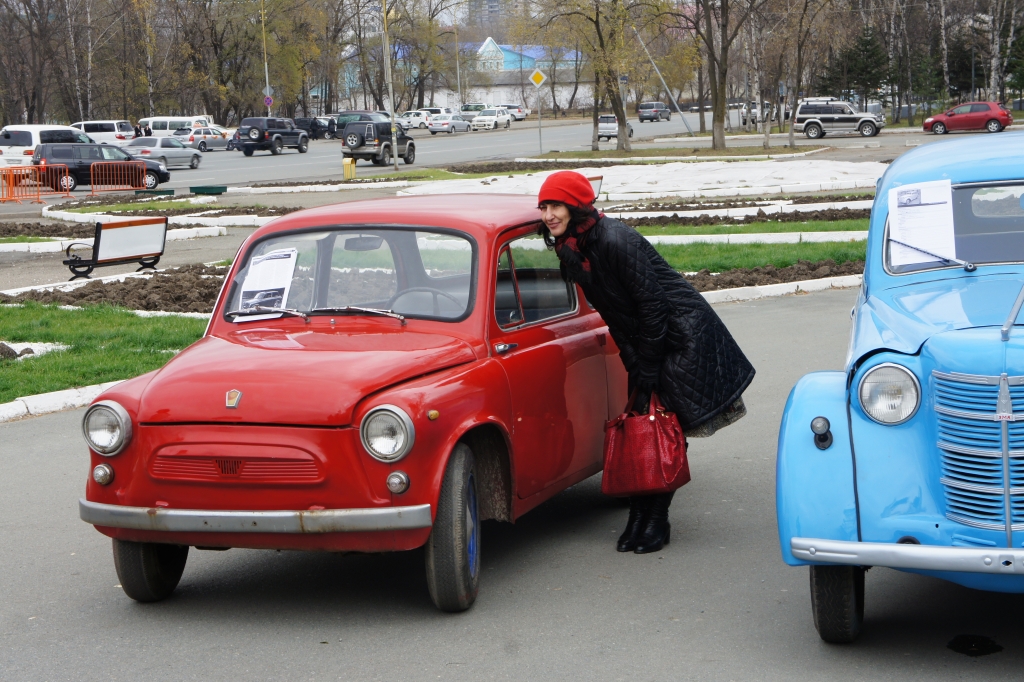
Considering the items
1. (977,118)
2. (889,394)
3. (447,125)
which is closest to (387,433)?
(889,394)

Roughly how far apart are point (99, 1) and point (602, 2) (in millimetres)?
51946

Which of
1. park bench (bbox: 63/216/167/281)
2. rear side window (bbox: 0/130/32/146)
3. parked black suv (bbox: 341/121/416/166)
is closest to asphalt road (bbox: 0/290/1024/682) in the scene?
park bench (bbox: 63/216/167/281)

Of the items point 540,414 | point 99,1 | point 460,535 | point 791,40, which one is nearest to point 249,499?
point 460,535

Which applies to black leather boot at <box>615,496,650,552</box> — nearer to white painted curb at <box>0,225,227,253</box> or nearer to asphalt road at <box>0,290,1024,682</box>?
asphalt road at <box>0,290,1024,682</box>

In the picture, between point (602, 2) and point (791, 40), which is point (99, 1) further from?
point (791, 40)

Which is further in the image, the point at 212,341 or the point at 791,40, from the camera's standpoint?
the point at 791,40

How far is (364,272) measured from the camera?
5.58 m

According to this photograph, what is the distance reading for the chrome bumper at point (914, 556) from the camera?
12.1 ft

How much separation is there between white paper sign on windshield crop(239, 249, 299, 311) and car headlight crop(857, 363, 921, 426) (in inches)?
108

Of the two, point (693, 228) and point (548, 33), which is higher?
point (548, 33)

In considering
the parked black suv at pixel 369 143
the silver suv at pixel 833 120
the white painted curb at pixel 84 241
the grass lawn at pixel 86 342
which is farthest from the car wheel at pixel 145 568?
the silver suv at pixel 833 120

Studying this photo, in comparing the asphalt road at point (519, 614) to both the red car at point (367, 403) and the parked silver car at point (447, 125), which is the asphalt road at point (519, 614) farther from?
the parked silver car at point (447, 125)

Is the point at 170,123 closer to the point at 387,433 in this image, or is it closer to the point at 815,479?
the point at 387,433

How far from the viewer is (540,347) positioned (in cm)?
550
